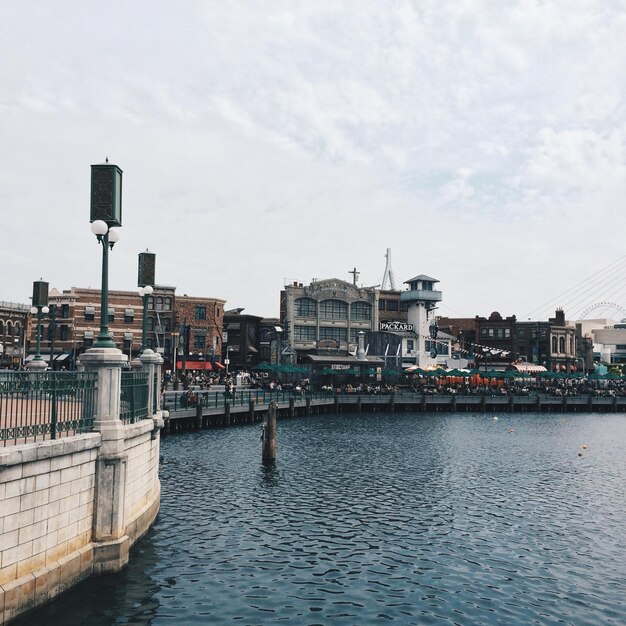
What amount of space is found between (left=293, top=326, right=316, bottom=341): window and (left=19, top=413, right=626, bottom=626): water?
51.8m

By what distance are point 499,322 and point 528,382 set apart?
24.3 metres

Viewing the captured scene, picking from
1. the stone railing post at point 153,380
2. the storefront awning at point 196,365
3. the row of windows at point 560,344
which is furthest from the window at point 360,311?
the stone railing post at point 153,380

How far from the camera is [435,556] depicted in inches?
760

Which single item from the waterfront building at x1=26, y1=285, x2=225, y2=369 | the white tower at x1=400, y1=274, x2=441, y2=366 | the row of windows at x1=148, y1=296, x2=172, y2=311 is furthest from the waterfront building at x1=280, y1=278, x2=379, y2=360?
the row of windows at x1=148, y1=296, x2=172, y2=311

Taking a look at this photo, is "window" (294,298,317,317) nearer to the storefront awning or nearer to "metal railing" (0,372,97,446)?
the storefront awning

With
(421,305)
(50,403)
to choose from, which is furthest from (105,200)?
(421,305)

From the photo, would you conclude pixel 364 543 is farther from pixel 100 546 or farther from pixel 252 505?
pixel 100 546

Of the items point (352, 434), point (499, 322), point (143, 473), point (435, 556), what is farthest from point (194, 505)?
point (499, 322)

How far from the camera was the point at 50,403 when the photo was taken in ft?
46.3

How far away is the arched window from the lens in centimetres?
9338

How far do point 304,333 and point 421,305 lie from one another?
67.2 ft

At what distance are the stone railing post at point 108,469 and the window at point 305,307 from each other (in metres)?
76.2

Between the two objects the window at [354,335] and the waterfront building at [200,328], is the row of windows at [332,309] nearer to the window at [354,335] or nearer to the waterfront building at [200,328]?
the window at [354,335]

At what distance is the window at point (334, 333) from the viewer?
306ft
